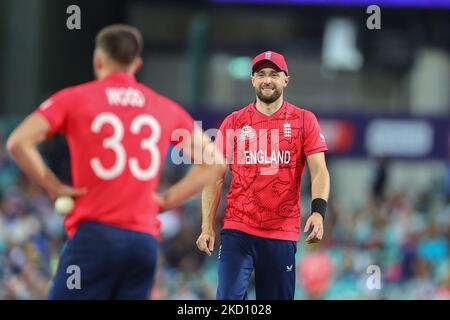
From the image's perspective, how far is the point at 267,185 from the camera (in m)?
7.97

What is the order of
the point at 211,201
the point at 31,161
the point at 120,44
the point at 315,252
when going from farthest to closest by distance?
the point at 315,252
the point at 211,201
the point at 120,44
the point at 31,161

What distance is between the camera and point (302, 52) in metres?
29.1

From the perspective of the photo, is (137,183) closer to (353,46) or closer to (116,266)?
(116,266)

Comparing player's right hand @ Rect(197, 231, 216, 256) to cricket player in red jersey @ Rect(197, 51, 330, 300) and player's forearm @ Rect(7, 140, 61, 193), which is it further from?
player's forearm @ Rect(7, 140, 61, 193)

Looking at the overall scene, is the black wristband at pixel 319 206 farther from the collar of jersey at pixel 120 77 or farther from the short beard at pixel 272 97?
the collar of jersey at pixel 120 77

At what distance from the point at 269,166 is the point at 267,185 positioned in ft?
0.43

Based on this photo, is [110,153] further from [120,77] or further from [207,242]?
[207,242]

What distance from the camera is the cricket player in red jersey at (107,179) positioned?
6.66 m

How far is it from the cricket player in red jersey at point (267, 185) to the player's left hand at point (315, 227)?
18 cm

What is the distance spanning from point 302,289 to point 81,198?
25.9 feet

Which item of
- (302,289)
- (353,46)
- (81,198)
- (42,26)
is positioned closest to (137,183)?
(81,198)

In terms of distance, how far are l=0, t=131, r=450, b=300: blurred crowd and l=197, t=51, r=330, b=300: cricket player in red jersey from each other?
519cm

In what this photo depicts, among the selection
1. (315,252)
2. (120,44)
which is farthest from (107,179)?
(315,252)

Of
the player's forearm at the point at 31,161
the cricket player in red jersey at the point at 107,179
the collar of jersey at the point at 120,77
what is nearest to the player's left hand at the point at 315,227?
the cricket player in red jersey at the point at 107,179
